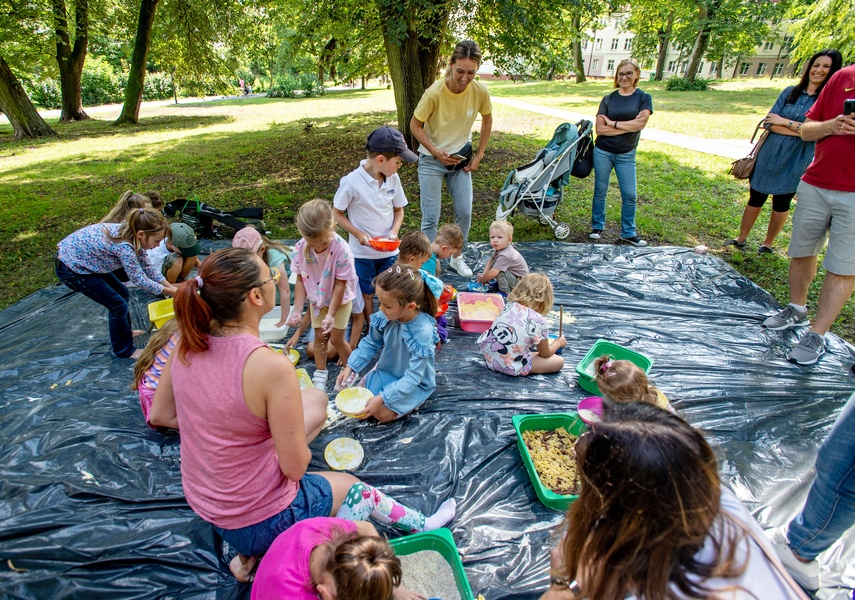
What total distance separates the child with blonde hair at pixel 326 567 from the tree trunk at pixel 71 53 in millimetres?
16661

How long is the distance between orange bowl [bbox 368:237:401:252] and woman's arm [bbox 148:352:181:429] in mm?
1556

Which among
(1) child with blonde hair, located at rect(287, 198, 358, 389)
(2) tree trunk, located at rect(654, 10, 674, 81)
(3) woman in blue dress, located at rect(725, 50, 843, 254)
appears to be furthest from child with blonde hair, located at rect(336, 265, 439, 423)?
(2) tree trunk, located at rect(654, 10, 674, 81)

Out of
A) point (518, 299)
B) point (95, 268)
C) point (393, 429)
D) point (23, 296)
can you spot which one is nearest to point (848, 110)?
point (518, 299)

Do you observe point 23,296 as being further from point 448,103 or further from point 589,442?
point 589,442

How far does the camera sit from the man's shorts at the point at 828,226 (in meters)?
2.80

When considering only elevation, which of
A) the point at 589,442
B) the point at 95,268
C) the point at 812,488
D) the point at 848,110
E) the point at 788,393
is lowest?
the point at 788,393

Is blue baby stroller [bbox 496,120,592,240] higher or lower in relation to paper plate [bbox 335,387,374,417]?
higher

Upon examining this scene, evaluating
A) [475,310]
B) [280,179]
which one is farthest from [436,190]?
[280,179]

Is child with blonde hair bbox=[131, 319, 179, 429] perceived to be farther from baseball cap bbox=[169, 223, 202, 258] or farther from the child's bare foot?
baseball cap bbox=[169, 223, 202, 258]

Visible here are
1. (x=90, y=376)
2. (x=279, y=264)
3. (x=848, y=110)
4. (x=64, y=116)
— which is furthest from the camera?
(x=64, y=116)

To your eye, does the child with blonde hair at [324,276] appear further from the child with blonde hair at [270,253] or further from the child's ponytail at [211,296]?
the child's ponytail at [211,296]

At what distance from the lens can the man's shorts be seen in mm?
2805

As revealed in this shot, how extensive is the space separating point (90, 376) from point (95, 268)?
27.0 inches

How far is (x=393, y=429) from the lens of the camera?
2.46 meters
